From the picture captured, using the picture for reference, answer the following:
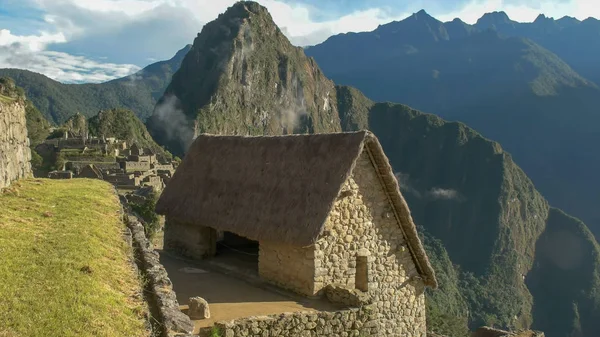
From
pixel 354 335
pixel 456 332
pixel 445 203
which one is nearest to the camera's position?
pixel 354 335

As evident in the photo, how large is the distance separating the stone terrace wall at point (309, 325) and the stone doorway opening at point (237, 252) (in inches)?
116

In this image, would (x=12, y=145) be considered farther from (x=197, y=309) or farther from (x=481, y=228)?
(x=481, y=228)

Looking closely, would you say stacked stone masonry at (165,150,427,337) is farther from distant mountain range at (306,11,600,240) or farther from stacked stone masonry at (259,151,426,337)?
distant mountain range at (306,11,600,240)

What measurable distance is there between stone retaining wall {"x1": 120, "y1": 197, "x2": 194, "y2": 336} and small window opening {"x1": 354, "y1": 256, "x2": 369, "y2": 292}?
12.9ft

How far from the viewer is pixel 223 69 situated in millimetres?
126625

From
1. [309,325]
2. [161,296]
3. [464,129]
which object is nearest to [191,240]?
[309,325]

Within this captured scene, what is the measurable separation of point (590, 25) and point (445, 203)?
410 ft

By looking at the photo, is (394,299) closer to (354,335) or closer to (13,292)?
(354,335)

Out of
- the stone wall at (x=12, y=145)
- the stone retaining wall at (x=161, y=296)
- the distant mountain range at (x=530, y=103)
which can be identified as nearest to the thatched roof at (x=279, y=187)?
the stone retaining wall at (x=161, y=296)

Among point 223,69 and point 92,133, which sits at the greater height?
point 223,69

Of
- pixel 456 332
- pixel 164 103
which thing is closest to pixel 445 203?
pixel 164 103

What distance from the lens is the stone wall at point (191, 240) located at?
13.5 metres

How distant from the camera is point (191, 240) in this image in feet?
44.8

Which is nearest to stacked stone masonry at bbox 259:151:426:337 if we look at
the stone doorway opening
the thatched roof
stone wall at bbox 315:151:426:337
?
stone wall at bbox 315:151:426:337
